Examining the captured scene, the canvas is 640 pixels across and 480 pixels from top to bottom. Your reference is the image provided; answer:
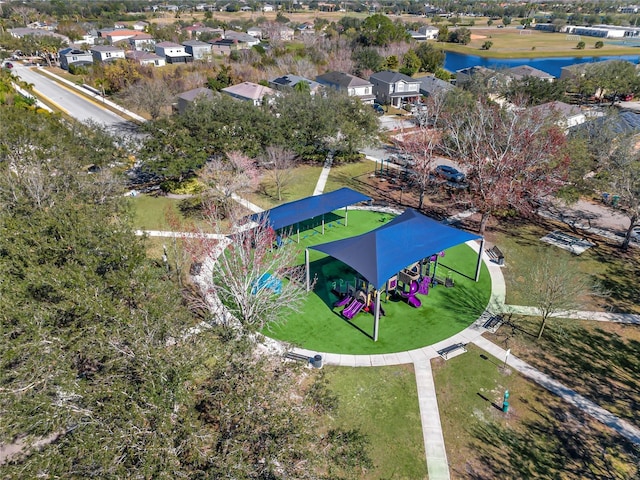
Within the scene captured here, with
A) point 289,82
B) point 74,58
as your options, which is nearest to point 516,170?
point 289,82

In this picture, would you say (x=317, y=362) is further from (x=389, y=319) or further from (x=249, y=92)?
(x=249, y=92)

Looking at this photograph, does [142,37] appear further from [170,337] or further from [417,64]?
[170,337]

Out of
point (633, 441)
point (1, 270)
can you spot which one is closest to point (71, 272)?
point (1, 270)

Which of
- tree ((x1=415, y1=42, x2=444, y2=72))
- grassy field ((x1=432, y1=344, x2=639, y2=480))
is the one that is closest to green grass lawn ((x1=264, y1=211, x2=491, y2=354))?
grassy field ((x1=432, y1=344, x2=639, y2=480))


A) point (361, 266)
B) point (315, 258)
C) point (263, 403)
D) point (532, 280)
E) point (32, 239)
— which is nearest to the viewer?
point (263, 403)

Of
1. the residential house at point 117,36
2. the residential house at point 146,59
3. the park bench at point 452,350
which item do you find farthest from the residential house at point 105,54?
the park bench at point 452,350
